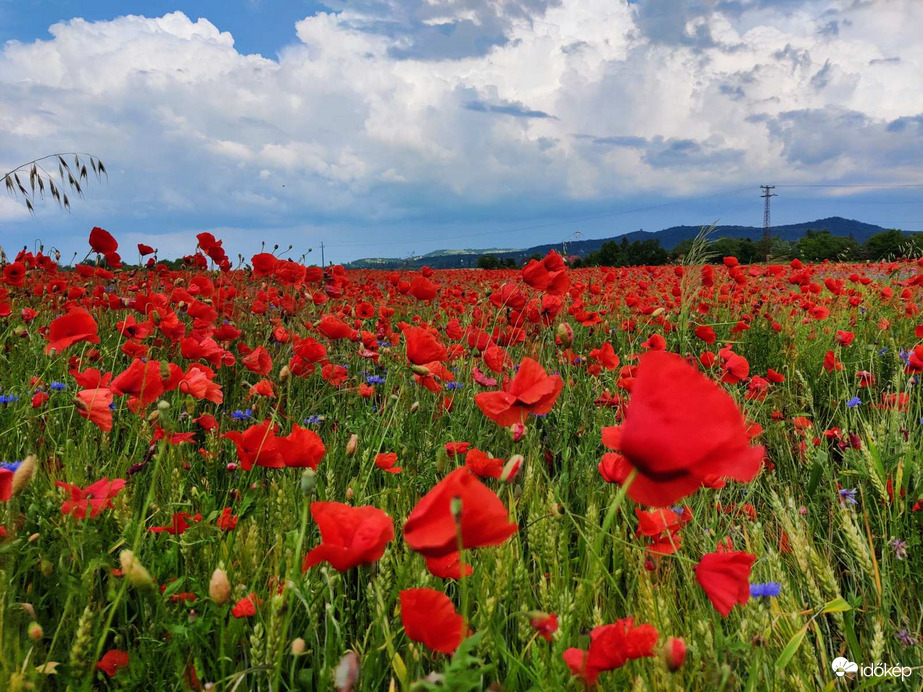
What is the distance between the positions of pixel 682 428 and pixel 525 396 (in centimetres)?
60

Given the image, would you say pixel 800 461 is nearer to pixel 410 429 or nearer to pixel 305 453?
pixel 410 429

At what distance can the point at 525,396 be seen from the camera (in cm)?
128

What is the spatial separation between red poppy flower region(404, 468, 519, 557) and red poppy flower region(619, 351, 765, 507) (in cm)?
18

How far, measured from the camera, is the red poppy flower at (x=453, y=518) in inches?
28.3

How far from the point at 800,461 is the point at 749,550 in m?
1.27

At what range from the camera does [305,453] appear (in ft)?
3.91

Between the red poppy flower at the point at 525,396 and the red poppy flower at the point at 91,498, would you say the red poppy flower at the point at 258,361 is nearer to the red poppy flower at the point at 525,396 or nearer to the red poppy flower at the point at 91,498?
the red poppy flower at the point at 91,498

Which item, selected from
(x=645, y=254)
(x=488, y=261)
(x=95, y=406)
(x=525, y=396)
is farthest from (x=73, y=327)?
(x=645, y=254)

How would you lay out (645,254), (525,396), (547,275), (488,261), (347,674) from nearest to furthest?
(347,674) → (525,396) → (547,275) → (645,254) → (488,261)

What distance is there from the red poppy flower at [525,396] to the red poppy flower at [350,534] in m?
0.53

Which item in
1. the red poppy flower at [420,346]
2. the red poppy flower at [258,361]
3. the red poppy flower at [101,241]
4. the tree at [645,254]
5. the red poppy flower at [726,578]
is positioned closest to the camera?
the red poppy flower at [726,578]

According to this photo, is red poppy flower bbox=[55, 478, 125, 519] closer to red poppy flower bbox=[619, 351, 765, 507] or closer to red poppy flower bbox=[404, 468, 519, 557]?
red poppy flower bbox=[404, 468, 519, 557]

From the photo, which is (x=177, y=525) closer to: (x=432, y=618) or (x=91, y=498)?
(x=91, y=498)

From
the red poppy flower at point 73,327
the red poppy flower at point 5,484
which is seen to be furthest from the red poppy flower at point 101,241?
the red poppy flower at point 5,484
